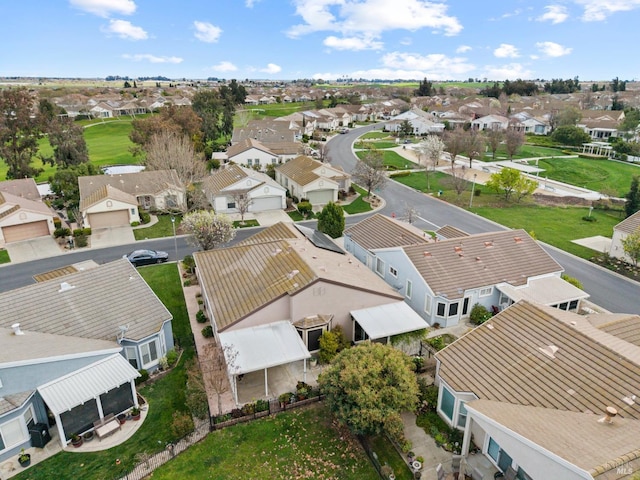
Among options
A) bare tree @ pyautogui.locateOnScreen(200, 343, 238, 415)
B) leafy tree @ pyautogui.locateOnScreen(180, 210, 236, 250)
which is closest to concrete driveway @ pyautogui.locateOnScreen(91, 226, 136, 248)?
leafy tree @ pyautogui.locateOnScreen(180, 210, 236, 250)

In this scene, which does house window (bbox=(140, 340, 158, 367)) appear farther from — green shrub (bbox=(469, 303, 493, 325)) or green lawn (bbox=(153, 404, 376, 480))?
green shrub (bbox=(469, 303, 493, 325))

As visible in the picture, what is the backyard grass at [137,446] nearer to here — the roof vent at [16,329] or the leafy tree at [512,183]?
the roof vent at [16,329]

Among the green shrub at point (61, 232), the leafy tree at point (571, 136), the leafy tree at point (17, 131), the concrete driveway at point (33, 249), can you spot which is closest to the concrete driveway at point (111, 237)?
the green shrub at point (61, 232)

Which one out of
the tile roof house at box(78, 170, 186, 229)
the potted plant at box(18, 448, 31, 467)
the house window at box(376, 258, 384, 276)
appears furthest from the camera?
the tile roof house at box(78, 170, 186, 229)

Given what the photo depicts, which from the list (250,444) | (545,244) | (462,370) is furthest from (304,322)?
(545,244)

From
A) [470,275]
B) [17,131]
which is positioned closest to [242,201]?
[470,275]

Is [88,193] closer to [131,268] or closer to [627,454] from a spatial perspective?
[131,268]
